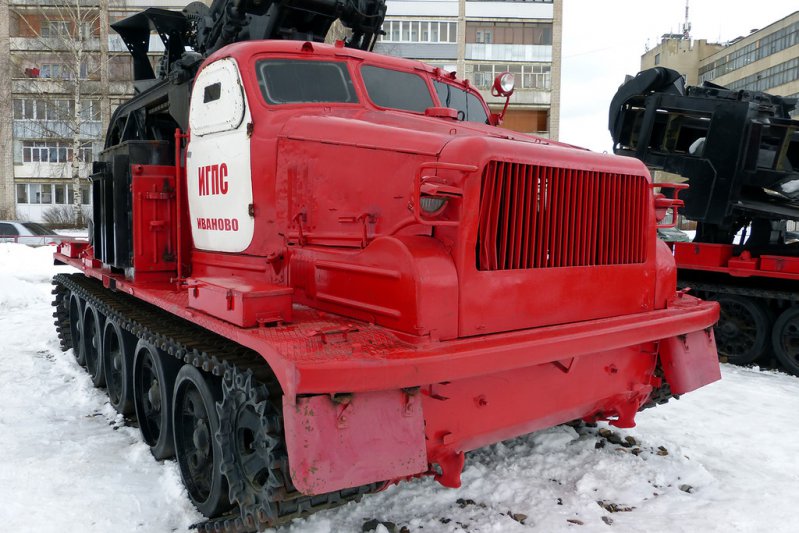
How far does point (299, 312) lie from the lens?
11.6 feet

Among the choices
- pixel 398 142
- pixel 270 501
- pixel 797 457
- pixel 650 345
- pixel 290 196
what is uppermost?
pixel 398 142

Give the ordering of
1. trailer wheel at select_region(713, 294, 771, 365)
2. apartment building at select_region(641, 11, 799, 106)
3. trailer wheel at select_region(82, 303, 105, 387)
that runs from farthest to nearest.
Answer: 1. apartment building at select_region(641, 11, 799, 106)
2. trailer wheel at select_region(713, 294, 771, 365)
3. trailer wheel at select_region(82, 303, 105, 387)

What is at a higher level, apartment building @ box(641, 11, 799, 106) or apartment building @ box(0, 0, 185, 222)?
apartment building @ box(641, 11, 799, 106)

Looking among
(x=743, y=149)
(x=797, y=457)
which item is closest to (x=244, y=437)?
(x=797, y=457)

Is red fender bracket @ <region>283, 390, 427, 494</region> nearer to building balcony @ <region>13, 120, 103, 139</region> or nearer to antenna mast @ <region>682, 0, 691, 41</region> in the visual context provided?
building balcony @ <region>13, 120, 103, 139</region>

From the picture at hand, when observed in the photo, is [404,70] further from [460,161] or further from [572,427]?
[572,427]

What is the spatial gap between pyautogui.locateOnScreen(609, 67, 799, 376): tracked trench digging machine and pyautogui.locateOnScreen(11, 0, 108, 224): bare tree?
75.2 feet

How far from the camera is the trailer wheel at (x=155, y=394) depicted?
439 cm

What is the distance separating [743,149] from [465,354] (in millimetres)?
5987

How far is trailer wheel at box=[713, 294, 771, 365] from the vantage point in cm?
763

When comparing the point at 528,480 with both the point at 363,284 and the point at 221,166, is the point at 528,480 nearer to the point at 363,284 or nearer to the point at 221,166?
the point at 363,284

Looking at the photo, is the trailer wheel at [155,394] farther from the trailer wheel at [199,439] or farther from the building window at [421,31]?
the building window at [421,31]

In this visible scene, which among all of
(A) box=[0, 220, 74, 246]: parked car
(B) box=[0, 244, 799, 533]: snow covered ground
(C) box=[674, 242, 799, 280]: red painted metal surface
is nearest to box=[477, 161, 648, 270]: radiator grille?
(B) box=[0, 244, 799, 533]: snow covered ground

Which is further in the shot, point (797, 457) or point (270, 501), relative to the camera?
point (797, 457)
